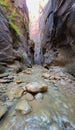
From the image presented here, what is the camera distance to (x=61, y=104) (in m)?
1.91

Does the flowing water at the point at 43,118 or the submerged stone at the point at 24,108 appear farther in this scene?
the submerged stone at the point at 24,108

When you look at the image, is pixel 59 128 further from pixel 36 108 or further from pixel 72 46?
pixel 72 46

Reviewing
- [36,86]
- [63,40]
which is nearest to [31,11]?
[63,40]

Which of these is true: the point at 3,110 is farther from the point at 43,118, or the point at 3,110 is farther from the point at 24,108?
the point at 43,118

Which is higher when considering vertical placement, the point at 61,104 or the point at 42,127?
the point at 61,104

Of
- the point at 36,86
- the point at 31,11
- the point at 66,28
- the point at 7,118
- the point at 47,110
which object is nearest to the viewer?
the point at 7,118

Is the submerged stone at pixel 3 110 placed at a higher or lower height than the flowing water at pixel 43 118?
higher

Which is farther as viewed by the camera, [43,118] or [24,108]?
[24,108]

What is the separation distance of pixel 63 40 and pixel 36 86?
169 inches

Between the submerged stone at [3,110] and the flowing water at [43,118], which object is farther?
the submerged stone at [3,110]

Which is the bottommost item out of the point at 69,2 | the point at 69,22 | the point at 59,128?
the point at 59,128

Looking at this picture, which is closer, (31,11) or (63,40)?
(63,40)

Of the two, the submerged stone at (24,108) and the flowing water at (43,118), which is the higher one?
the submerged stone at (24,108)

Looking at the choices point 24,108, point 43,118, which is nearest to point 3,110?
point 24,108
